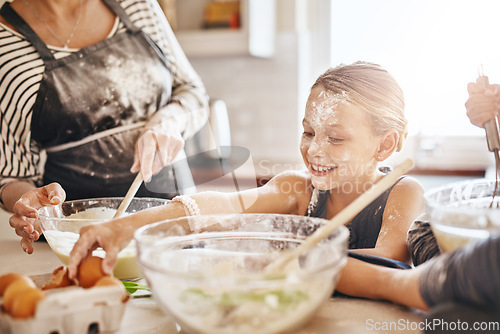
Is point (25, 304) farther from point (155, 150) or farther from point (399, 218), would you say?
point (399, 218)

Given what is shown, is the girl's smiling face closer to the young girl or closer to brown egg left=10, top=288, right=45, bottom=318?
the young girl

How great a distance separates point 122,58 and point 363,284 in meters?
0.80

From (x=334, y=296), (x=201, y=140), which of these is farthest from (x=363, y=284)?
(x=201, y=140)

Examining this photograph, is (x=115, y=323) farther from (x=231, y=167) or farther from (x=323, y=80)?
(x=323, y=80)

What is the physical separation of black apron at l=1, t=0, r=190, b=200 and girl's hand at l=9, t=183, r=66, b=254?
0.23m

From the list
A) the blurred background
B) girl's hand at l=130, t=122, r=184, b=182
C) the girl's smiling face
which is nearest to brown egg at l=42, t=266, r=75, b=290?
girl's hand at l=130, t=122, r=184, b=182

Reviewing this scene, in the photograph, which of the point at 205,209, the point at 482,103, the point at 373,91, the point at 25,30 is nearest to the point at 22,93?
the point at 25,30

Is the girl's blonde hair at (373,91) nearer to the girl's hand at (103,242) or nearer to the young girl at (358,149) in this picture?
the young girl at (358,149)

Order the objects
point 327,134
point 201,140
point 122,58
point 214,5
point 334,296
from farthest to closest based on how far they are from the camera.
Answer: point 214,5, point 201,140, point 122,58, point 327,134, point 334,296

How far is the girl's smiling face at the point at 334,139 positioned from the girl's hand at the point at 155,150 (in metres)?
0.27

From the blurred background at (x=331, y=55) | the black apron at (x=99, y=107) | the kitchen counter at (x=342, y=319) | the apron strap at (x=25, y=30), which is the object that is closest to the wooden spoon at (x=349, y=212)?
the kitchen counter at (x=342, y=319)

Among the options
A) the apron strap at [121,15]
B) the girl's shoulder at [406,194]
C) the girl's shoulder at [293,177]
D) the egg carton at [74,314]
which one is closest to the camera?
the egg carton at [74,314]

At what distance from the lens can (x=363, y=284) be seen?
2.00 feet

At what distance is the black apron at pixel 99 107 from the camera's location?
1063 mm
